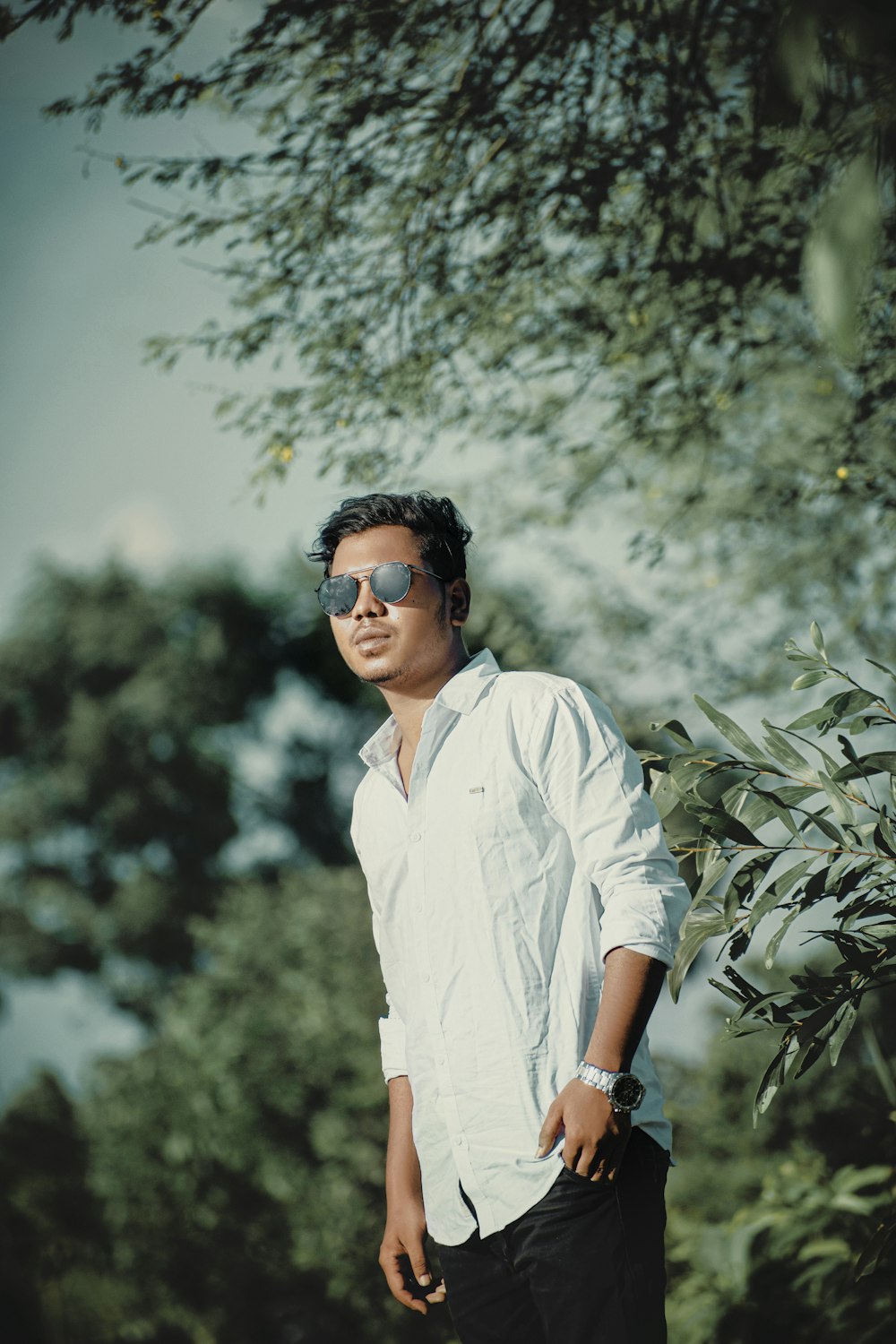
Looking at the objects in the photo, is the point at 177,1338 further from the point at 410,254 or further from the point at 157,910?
the point at 157,910

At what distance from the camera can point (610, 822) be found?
69.5 inches

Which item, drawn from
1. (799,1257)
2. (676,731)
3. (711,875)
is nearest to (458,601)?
(676,731)

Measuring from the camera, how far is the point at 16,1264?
Answer: 8.21 metres

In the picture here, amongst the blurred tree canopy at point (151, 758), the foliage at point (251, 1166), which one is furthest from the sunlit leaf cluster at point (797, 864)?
the blurred tree canopy at point (151, 758)

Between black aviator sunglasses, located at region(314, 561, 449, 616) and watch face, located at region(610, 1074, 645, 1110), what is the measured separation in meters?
0.91

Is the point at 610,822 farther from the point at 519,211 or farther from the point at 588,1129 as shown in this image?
the point at 519,211

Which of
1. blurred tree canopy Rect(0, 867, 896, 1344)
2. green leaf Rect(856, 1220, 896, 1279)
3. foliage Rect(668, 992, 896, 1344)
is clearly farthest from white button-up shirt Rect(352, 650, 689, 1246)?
blurred tree canopy Rect(0, 867, 896, 1344)

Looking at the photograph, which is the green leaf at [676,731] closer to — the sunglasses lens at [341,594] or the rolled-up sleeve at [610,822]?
the rolled-up sleeve at [610,822]

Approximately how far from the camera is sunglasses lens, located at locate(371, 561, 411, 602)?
6.98 ft

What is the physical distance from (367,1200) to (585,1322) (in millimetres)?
5554

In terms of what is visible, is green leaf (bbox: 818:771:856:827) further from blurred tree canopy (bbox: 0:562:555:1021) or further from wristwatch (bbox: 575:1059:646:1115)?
blurred tree canopy (bbox: 0:562:555:1021)

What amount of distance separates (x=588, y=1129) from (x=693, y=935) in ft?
1.97

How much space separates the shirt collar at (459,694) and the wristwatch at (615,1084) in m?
0.65

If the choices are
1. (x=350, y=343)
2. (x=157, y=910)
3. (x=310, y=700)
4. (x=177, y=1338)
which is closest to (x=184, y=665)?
(x=310, y=700)
